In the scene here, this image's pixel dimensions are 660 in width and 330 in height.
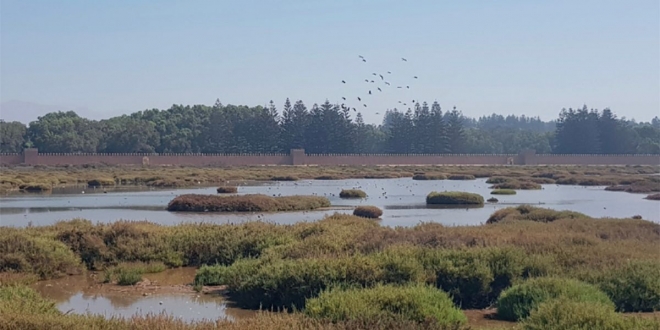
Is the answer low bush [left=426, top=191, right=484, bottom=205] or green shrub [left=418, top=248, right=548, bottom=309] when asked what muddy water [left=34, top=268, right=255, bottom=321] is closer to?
green shrub [left=418, top=248, right=548, bottom=309]

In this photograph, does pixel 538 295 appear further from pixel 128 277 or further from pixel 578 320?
pixel 128 277

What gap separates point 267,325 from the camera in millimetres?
11164

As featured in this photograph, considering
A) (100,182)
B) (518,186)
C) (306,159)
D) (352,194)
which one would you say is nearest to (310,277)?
(352,194)

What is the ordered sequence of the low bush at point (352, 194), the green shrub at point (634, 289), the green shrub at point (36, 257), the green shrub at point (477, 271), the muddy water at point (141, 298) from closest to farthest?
the green shrub at point (634, 289) < the muddy water at point (141, 298) < the green shrub at point (477, 271) < the green shrub at point (36, 257) < the low bush at point (352, 194)

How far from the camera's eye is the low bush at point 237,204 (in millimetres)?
38969

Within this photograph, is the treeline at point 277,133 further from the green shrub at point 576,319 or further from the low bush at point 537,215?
the green shrub at point 576,319

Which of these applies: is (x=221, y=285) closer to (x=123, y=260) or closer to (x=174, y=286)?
(x=174, y=286)

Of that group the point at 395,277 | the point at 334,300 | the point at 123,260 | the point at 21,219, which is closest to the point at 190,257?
the point at 123,260

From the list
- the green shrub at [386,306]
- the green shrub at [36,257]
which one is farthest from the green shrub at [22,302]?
the green shrub at [386,306]

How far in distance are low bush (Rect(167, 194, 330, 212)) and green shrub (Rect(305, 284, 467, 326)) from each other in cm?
2560

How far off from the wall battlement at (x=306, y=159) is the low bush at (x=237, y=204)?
233ft

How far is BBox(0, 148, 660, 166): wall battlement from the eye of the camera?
10719cm

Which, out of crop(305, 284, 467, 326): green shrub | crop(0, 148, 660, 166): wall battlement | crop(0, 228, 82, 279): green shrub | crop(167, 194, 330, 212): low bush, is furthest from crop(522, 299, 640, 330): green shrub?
crop(0, 148, 660, 166): wall battlement

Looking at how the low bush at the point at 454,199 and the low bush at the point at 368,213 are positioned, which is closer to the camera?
the low bush at the point at 368,213
